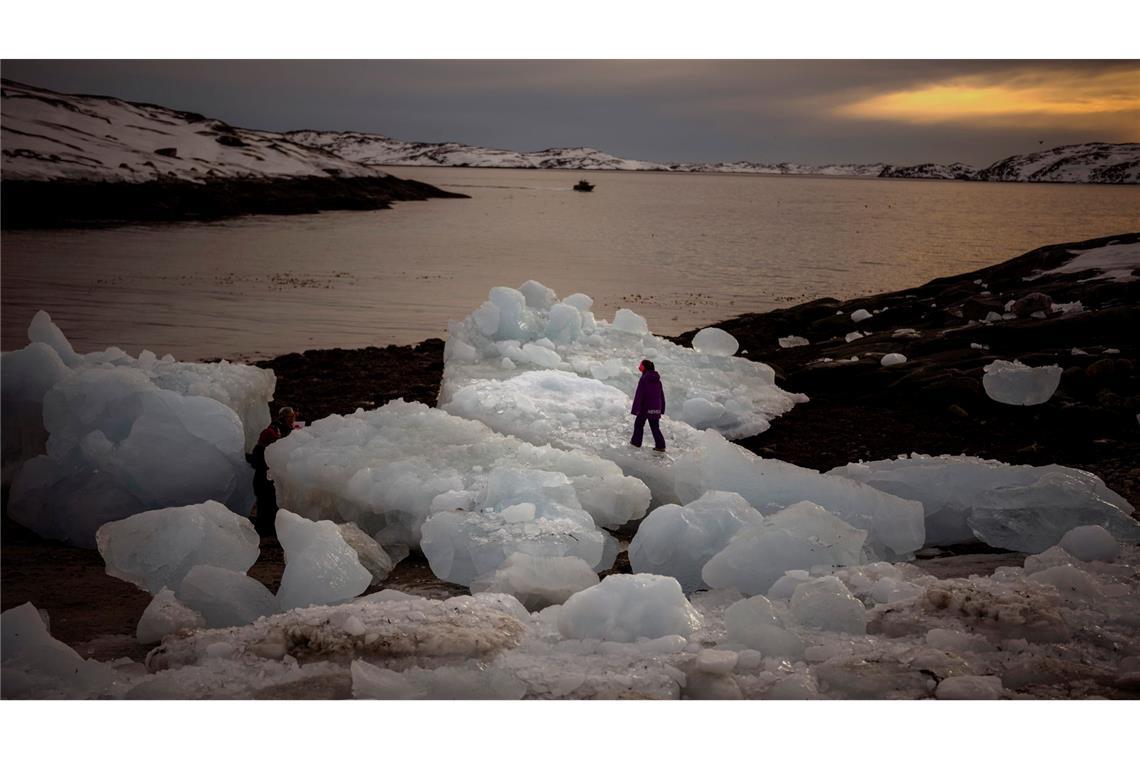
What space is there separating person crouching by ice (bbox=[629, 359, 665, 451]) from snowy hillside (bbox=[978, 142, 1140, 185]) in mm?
3417

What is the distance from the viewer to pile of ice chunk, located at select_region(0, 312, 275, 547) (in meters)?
7.05

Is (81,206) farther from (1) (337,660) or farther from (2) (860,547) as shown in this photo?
(2) (860,547)

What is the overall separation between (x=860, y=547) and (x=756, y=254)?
21096mm

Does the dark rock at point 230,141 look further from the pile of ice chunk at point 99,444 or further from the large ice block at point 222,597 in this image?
the large ice block at point 222,597

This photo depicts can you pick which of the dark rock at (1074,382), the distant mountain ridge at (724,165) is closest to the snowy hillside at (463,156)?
the distant mountain ridge at (724,165)

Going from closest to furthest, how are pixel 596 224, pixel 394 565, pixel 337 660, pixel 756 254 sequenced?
pixel 337 660 → pixel 394 565 → pixel 756 254 → pixel 596 224

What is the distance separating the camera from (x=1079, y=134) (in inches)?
264

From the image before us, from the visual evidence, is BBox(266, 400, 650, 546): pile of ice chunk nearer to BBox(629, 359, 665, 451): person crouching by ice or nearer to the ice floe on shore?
BBox(629, 359, 665, 451): person crouching by ice

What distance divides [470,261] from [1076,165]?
14976mm

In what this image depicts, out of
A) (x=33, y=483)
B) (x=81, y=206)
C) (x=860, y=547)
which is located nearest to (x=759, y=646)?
(x=860, y=547)

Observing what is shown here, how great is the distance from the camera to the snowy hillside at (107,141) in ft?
18.4

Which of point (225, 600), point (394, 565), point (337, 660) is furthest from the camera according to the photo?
point (394, 565)

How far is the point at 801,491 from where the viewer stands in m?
6.75

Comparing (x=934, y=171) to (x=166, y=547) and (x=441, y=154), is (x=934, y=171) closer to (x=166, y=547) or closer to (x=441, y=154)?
(x=441, y=154)
